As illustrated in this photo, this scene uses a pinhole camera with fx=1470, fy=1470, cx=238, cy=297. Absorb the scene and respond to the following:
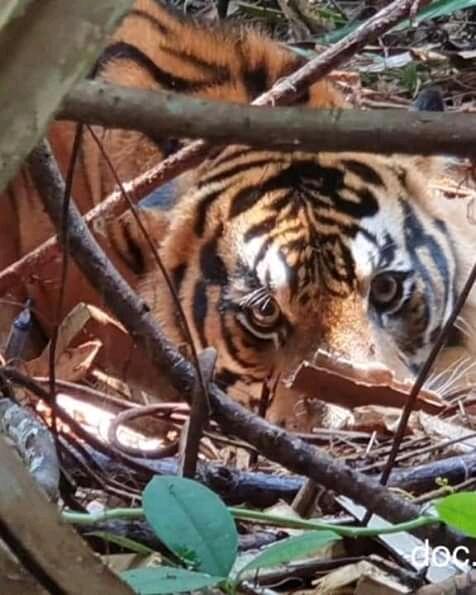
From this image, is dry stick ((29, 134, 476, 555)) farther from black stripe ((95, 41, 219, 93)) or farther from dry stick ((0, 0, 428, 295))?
black stripe ((95, 41, 219, 93))

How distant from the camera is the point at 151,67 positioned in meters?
2.93

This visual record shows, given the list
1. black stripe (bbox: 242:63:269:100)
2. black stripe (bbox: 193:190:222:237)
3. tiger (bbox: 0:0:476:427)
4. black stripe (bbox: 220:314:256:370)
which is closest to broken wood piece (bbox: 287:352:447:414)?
tiger (bbox: 0:0:476:427)

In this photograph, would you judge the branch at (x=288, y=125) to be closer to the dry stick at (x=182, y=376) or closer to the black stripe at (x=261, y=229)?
the dry stick at (x=182, y=376)

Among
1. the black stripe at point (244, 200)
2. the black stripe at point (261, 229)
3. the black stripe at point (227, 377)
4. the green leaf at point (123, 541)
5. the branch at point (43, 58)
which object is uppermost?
the branch at point (43, 58)

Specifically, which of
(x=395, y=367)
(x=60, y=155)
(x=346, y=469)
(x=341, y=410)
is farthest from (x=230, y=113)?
(x=60, y=155)

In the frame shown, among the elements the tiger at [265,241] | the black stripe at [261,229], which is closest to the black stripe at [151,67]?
the tiger at [265,241]

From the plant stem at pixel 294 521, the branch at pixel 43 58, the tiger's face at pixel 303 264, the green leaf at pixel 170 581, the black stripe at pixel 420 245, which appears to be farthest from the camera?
the black stripe at pixel 420 245

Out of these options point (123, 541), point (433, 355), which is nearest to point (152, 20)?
point (433, 355)

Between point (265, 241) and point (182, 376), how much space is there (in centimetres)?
121

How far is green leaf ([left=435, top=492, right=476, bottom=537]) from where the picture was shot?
1.02 m

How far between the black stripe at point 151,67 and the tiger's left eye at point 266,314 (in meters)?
0.51

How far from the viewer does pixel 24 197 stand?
2.78 meters

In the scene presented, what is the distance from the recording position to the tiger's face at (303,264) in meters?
2.55

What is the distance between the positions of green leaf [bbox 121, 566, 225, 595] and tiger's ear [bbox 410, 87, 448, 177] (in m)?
1.77
